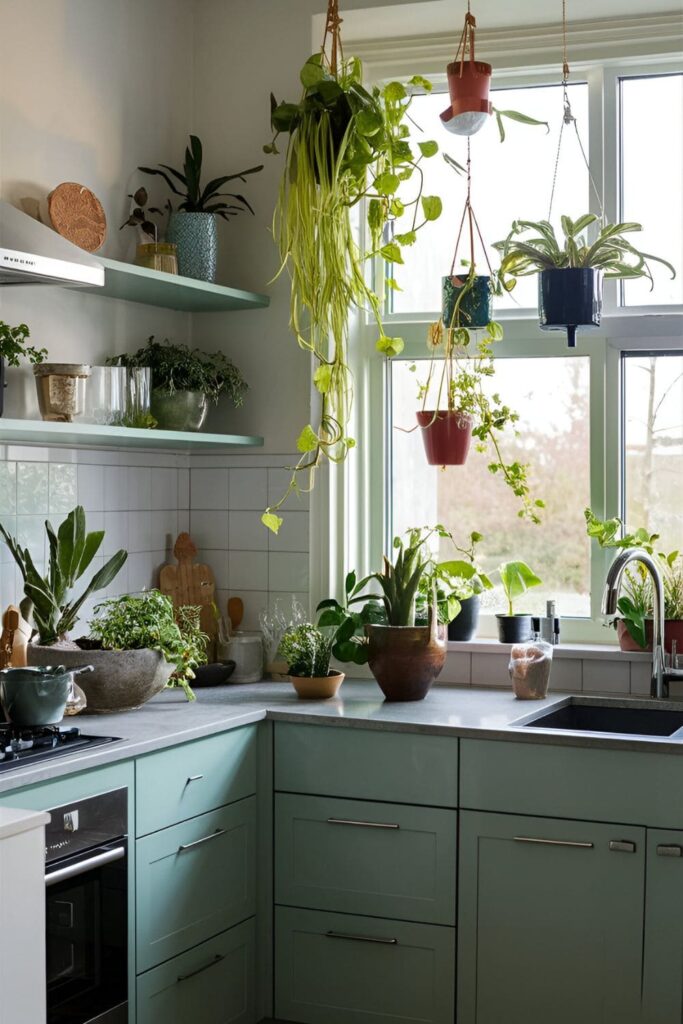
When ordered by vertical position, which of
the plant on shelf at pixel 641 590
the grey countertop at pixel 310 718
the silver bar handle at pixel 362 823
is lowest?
the silver bar handle at pixel 362 823

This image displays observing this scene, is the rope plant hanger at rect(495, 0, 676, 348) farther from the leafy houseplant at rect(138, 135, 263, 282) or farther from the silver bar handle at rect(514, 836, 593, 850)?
the silver bar handle at rect(514, 836, 593, 850)

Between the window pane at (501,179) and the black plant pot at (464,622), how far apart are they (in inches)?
34.8

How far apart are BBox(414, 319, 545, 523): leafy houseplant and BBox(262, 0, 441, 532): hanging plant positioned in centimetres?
20

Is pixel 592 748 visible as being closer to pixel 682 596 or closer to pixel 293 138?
pixel 682 596

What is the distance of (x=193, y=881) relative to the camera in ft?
9.37

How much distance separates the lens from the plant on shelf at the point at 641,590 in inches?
133

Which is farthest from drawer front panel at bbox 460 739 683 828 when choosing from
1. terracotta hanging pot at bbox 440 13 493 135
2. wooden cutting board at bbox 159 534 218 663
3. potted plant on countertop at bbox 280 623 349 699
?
terracotta hanging pot at bbox 440 13 493 135

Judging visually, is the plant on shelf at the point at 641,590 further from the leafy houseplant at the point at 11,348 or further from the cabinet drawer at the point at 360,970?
the leafy houseplant at the point at 11,348

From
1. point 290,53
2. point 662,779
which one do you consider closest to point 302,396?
point 290,53

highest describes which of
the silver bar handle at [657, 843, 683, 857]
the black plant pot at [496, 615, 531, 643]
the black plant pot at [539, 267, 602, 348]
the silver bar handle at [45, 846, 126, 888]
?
the black plant pot at [539, 267, 602, 348]

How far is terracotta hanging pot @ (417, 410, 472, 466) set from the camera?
11.5 ft

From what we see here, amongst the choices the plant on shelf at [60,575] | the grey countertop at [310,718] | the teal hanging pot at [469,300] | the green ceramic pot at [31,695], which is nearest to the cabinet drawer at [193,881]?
the grey countertop at [310,718]

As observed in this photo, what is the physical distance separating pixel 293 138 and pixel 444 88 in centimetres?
51

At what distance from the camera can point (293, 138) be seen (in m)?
3.63
